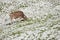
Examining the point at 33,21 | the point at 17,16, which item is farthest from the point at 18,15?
the point at 33,21

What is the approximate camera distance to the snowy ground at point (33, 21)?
19747 millimetres

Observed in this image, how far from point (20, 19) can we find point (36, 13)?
2723mm

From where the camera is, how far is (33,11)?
2628cm

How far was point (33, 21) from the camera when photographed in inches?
914

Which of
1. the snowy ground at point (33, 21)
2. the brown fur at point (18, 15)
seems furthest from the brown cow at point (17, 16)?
the snowy ground at point (33, 21)

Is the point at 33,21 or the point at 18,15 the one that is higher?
the point at 18,15

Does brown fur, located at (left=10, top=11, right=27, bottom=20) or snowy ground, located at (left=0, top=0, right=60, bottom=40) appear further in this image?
brown fur, located at (left=10, top=11, right=27, bottom=20)

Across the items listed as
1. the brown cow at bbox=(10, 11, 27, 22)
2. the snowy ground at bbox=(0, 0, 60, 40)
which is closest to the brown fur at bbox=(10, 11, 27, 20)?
the brown cow at bbox=(10, 11, 27, 22)

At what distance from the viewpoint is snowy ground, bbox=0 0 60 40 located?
19.7m

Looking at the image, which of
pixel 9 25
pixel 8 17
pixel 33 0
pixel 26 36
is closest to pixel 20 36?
pixel 26 36

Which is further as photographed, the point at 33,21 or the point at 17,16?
the point at 17,16

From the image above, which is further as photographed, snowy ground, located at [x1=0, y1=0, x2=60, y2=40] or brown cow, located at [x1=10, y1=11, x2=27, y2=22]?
brown cow, located at [x1=10, y1=11, x2=27, y2=22]

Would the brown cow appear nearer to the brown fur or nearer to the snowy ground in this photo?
the brown fur

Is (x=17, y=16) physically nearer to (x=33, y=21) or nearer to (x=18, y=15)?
(x=18, y=15)
